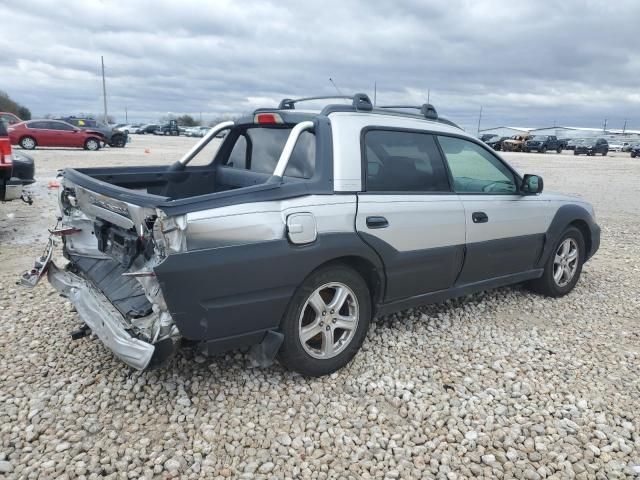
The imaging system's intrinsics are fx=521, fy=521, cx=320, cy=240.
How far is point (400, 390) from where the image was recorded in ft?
11.2

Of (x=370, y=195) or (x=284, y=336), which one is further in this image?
(x=370, y=195)

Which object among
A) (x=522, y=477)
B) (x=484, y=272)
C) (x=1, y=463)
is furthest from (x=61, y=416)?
(x=484, y=272)

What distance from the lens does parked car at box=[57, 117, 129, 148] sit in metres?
24.7

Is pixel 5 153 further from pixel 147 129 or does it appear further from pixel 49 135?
pixel 147 129

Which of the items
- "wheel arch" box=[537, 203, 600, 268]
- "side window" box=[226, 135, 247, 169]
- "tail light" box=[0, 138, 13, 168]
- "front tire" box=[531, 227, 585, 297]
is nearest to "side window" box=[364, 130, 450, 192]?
"side window" box=[226, 135, 247, 169]

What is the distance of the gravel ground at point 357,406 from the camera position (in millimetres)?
2707

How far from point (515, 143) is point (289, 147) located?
141 feet

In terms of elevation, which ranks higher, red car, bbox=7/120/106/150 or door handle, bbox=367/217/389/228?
red car, bbox=7/120/106/150

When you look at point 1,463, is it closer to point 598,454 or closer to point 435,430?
point 435,430

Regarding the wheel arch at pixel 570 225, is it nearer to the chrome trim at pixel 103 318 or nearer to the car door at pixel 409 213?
the car door at pixel 409 213

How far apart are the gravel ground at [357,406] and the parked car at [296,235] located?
1.18ft

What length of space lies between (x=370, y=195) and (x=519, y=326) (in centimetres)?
201

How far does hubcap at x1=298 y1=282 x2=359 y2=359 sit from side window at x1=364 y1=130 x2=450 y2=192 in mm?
748

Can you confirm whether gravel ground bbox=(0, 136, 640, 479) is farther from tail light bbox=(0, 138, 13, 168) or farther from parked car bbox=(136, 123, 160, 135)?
parked car bbox=(136, 123, 160, 135)
